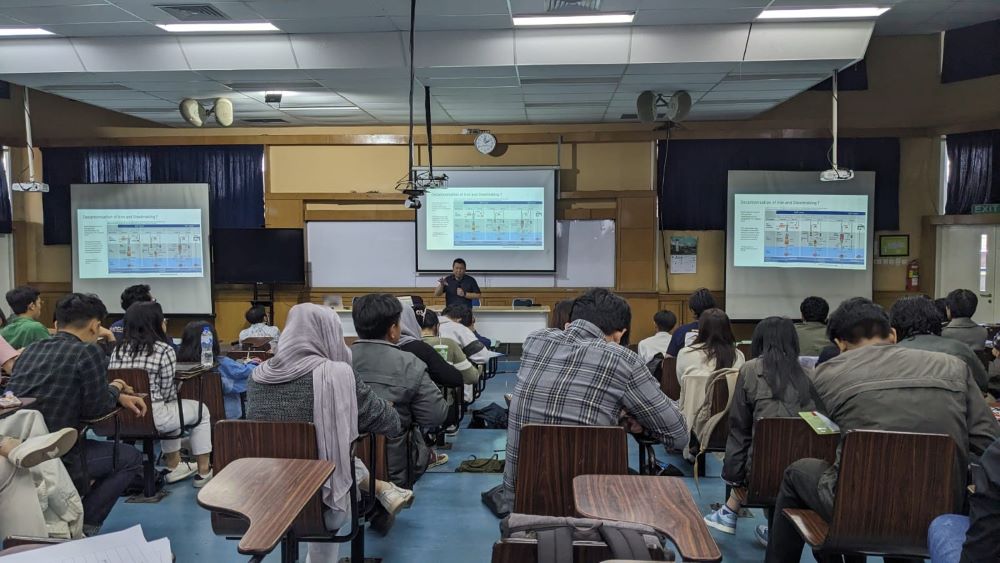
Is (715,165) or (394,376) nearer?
(394,376)

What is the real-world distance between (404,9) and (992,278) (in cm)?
719

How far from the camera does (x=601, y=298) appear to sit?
2.40m

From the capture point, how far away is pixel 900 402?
206 cm

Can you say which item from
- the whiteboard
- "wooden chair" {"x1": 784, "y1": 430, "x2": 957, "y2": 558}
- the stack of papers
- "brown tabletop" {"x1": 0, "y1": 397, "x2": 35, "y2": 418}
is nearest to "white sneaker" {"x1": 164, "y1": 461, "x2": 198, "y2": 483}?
"brown tabletop" {"x1": 0, "y1": 397, "x2": 35, "y2": 418}

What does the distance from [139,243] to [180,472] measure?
5.96 meters

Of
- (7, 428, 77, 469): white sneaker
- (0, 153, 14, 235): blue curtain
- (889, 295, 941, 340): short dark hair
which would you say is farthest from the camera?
(0, 153, 14, 235): blue curtain

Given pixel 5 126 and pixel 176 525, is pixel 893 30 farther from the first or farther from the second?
pixel 5 126

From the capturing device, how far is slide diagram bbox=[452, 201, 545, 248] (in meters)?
8.52

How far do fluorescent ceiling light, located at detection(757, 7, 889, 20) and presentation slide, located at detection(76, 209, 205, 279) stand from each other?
7.41 metres

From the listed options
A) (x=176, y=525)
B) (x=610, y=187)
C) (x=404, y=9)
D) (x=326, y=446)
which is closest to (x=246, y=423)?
(x=326, y=446)

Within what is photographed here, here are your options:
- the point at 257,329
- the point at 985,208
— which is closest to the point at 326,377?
the point at 257,329

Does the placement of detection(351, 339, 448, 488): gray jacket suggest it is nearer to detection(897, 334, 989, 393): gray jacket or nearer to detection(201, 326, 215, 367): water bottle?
detection(201, 326, 215, 367): water bottle

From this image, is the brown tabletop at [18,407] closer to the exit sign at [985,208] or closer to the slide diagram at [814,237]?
the slide diagram at [814,237]

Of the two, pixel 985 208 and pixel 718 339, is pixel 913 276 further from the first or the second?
pixel 718 339
